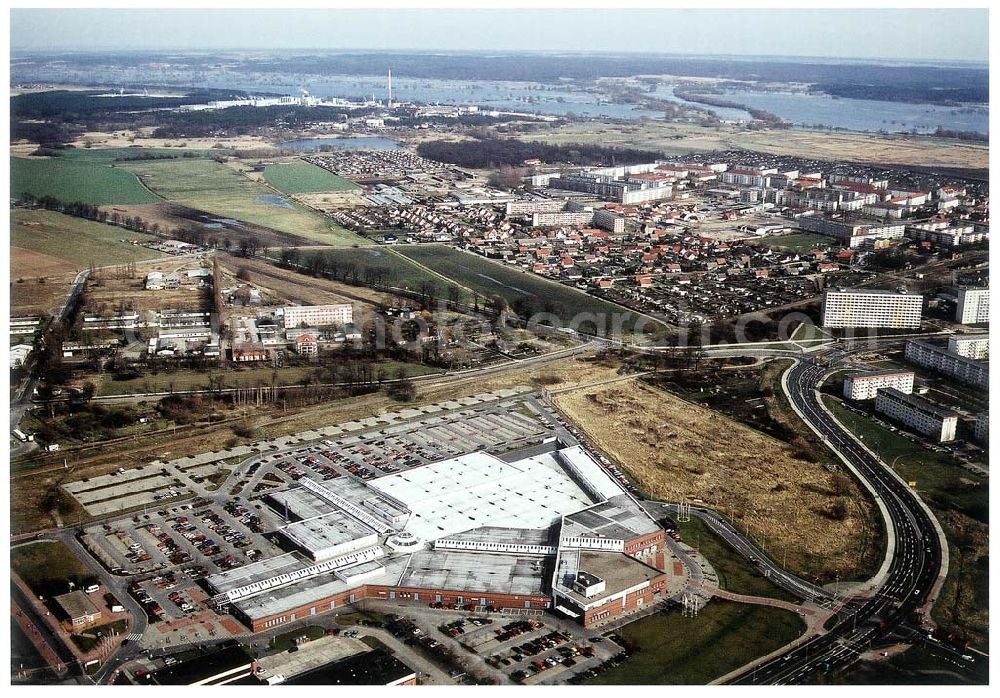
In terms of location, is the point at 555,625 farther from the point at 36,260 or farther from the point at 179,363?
the point at 36,260

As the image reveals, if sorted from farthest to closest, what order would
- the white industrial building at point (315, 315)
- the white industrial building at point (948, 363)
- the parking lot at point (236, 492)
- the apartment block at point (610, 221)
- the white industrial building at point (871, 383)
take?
1. the apartment block at point (610, 221)
2. the white industrial building at point (315, 315)
3. the white industrial building at point (948, 363)
4. the white industrial building at point (871, 383)
5. the parking lot at point (236, 492)

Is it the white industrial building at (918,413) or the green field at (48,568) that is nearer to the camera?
the green field at (48,568)

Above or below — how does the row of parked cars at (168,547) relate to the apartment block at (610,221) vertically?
below

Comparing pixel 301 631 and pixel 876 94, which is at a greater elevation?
pixel 876 94

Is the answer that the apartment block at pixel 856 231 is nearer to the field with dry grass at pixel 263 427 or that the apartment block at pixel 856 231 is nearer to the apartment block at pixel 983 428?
the field with dry grass at pixel 263 427

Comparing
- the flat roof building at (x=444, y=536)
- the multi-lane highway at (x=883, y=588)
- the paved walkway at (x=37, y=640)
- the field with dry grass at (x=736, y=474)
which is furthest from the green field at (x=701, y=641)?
the paved walkway at (x=37, y=640)
